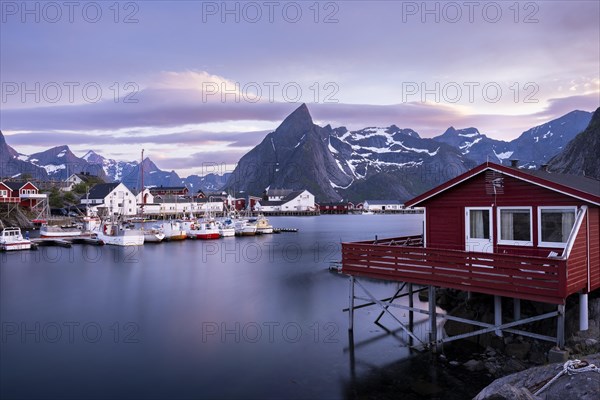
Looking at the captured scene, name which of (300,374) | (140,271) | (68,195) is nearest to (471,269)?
(300,374)

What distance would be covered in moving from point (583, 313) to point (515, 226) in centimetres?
344

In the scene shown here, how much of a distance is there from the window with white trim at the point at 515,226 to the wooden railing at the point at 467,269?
7.38ft

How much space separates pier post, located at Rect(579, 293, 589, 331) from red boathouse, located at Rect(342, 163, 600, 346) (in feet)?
0.09

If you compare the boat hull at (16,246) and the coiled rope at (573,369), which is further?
the boat hull at (16,246)

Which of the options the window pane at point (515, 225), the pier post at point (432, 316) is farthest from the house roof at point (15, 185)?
the window pane at point (515, 225)

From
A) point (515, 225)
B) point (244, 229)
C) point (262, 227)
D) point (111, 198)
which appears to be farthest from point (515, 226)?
point (111, 198)

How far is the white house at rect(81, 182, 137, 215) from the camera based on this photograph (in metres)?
115

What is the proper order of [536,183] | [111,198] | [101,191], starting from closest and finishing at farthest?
1. [536,183]
2. [111,198]
3. [101,191]

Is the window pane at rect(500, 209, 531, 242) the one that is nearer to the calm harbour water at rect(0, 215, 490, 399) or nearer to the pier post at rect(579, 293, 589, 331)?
the pier post at rect(579, 293, 589, 331)

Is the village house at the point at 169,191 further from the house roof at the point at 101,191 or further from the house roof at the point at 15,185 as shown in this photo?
the house roof at the point at 15,185

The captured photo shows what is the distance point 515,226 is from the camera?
16328 mm

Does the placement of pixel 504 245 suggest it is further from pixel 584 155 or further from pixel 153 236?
pixel 584 155

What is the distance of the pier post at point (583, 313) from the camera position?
1448cm

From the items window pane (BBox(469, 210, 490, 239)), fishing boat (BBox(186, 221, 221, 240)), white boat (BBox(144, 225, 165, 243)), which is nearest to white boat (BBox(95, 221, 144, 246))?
white boat (BBox(144, 225, 165, 243))
